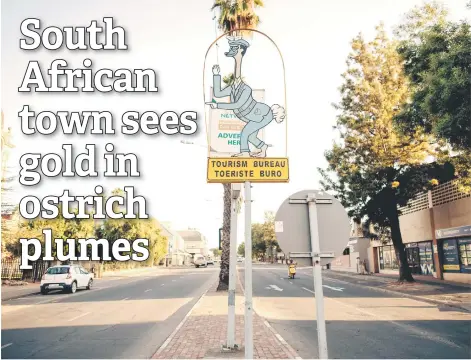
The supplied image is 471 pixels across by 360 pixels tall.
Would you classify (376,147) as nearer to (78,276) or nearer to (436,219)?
(436,219)

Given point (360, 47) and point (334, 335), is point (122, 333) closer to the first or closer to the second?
point (334, 335)

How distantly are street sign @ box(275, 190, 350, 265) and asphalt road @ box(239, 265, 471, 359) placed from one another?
4212 millimetres

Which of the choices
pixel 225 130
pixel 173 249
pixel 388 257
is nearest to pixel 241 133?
pixel 225 130

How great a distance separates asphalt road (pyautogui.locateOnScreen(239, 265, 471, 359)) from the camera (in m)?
8.35

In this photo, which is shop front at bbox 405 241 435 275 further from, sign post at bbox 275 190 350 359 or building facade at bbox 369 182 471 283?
sign post at bbox 275 190 350 359

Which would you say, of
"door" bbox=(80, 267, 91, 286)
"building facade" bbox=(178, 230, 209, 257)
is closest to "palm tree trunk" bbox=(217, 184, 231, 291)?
"door" bbox=(80, 267, 91, 286)

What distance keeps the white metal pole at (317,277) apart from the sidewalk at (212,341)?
3584 mm

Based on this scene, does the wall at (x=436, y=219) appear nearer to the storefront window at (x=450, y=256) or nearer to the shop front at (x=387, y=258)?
the storefront window at (x=450, y=256)

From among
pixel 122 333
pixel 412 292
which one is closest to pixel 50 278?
pixel 122 333

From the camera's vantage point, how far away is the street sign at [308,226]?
4531 mm

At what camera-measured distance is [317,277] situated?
4.28m

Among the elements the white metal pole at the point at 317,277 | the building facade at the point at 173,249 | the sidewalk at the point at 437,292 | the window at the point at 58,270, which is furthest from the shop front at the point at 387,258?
the building facade at the point at 173,249

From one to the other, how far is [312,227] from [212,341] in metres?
5.38

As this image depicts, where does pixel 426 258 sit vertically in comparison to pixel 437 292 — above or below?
above
